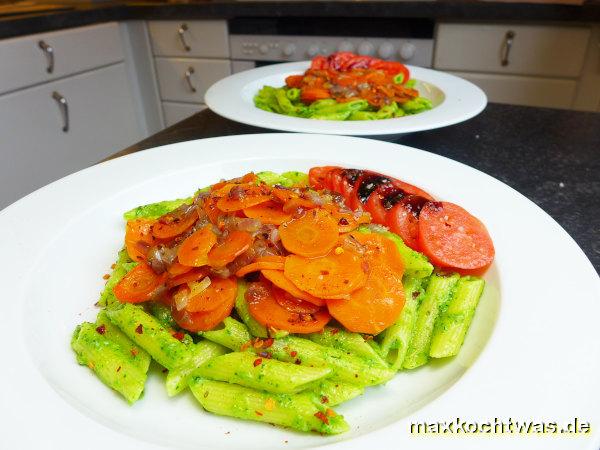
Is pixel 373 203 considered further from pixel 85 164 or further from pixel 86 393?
pixel 85 164

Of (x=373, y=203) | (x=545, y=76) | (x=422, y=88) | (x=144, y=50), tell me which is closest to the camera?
(x=373, y=203)

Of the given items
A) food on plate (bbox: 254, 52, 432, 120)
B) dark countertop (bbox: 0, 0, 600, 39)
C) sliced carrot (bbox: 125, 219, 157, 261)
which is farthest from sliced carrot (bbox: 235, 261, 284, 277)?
dark countertop (bbox: 0, 0, 600, 39)

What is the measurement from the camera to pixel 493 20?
3.09 meters

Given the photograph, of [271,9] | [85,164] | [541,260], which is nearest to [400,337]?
[541,260]

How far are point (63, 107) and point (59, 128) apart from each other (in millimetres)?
156

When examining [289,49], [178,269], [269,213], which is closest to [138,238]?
[178,269]

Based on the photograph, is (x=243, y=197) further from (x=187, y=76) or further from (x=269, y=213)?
(x=187, y=76)

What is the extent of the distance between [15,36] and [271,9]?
1734mm

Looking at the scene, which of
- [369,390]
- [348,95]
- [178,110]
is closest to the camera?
[369,390]

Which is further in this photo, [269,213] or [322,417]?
[269,213]

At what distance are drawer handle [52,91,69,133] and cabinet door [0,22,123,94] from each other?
0.41 feet

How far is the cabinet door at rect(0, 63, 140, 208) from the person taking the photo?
304cm

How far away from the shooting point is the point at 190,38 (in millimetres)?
3797

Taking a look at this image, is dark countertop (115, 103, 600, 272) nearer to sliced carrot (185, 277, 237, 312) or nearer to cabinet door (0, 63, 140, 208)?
sliced carrot (185, 277, 237, 312)
